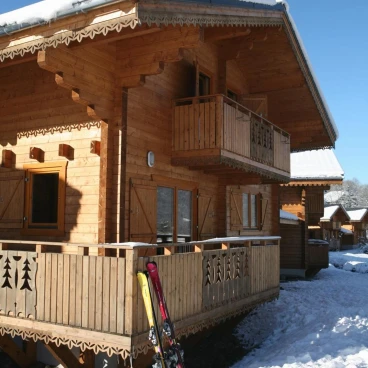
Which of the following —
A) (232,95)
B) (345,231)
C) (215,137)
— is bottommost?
(345,231)

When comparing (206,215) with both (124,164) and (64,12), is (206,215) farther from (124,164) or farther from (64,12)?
(64,12)

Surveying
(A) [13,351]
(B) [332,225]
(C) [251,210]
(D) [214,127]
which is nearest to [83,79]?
(D) [214,127]

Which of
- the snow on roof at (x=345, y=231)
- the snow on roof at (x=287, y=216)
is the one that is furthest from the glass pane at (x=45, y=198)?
the snow on roof at (x=345, y=231)

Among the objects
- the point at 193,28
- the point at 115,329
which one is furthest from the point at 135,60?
the point at 115,329

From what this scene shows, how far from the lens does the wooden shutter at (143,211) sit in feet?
30.7

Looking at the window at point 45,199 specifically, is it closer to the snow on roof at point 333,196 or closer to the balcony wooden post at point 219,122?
the balcony wooden post at point 219,122

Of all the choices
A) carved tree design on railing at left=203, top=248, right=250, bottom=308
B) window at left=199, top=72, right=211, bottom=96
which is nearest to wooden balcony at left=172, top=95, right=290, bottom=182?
window at left=199, top=72, right=211, bottom=96

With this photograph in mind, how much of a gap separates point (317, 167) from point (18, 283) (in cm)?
1900

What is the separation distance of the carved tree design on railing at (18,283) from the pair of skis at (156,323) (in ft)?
6.60

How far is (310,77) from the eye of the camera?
45.3 feet

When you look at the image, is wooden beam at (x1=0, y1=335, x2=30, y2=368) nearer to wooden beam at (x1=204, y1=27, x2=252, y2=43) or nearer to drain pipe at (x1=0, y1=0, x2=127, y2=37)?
drain pipe at (x1=0, y1=0, x2=127, y2=37)

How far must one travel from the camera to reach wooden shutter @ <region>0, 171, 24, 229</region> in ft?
33.3

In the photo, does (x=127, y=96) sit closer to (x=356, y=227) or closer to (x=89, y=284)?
(x=89, y=284)

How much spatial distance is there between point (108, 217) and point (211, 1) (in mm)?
4402
